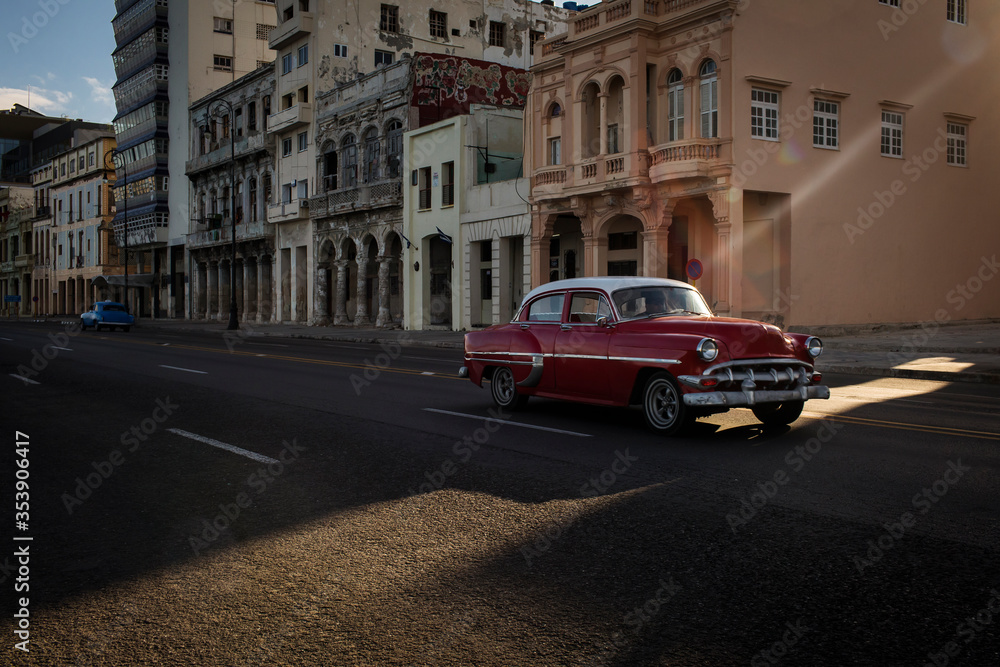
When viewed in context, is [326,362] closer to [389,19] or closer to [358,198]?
[358,198]

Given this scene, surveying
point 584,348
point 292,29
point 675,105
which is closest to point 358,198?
point 292,29

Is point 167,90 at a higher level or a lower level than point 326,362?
higher

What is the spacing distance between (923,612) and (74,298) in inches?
3918

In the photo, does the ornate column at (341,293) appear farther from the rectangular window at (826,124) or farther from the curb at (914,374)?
the curb at (914,374)

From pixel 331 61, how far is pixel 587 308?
1722 inches

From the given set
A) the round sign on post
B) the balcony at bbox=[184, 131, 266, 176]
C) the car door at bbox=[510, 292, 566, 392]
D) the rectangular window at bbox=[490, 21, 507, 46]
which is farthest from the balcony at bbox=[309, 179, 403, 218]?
the car door at bbox=[510, 292, 566, 392]

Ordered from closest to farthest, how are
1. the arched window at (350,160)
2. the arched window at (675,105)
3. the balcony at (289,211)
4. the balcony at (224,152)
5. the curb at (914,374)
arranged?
the curb at (914,374) < the arched window at (675,105) < the arched window at (350,160) < the balcony at (289,211) < the balcony at (224,152)

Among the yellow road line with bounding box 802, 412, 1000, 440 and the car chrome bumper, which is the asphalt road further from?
the car chrome bumper

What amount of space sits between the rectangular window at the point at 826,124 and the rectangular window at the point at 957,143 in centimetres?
647

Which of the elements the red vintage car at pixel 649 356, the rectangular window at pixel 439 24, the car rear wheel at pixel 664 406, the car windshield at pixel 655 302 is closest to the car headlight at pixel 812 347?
the red vintage car at pixel 649 356

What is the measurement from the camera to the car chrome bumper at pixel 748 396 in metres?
8.59

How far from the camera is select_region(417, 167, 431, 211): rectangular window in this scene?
42.0 meters

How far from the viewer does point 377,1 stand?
50.3 meters

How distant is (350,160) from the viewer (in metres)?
48.0
